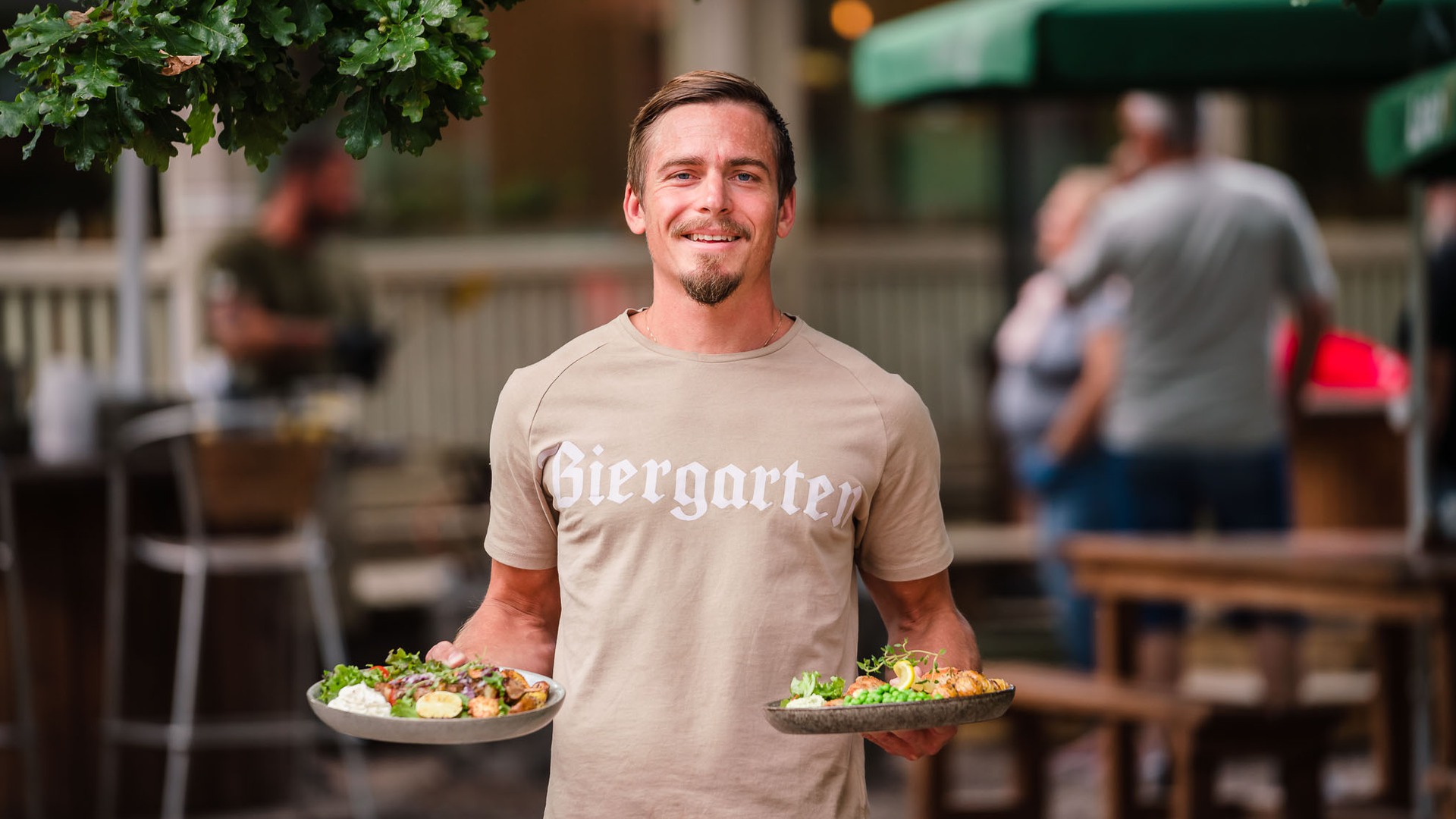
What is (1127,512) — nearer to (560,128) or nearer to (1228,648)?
(1228,648)

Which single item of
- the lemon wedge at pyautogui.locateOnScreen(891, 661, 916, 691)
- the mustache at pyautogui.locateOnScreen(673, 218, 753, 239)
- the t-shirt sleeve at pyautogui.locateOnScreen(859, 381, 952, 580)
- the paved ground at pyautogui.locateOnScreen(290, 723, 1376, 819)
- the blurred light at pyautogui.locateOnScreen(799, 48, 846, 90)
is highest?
the blurred light at pyautogui.locateOnScreen(799, 48, 846, 90)

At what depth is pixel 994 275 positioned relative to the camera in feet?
34.3

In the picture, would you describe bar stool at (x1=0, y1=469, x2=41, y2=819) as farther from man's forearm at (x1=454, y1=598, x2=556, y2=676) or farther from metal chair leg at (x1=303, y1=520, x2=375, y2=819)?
man's forearm at (x1=454, y1=598, x2=556, y2=676)

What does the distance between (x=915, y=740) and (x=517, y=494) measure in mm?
516

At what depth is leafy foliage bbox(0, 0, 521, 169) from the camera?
5.95 feet

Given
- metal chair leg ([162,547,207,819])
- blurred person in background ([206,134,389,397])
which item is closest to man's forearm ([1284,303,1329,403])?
blurred person in background ([206,134,389,397])

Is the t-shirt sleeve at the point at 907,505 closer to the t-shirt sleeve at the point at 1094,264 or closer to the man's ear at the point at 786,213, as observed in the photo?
the man's ear at the point at 786,213

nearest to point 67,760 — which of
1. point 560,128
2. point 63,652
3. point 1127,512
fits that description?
point 63,652

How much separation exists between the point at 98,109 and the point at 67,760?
13.2 feet

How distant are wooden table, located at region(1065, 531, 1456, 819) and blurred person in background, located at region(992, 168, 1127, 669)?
0.60m

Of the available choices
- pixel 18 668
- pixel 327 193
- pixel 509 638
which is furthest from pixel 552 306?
pixel 509 638

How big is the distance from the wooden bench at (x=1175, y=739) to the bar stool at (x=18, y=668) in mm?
2504

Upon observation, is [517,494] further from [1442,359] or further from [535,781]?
[535,781]

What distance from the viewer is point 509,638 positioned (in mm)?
2094
